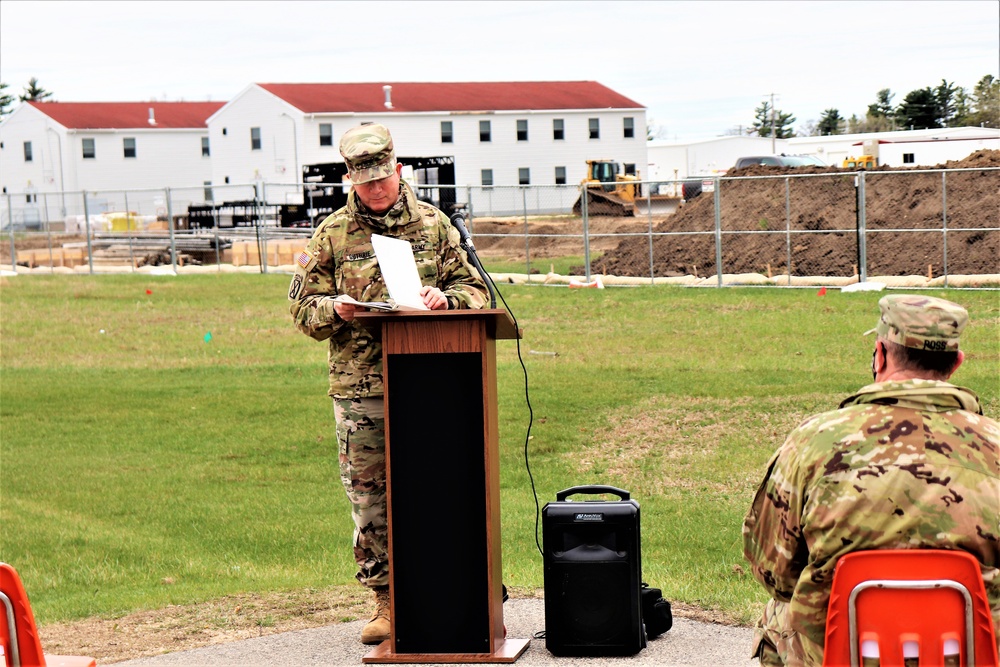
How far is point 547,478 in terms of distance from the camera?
31.0ft

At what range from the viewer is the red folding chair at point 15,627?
338cm

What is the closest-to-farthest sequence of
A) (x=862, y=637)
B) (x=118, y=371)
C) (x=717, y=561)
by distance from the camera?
(x=862, y=637)
(x=717, y=561)
(x=118, y=371)

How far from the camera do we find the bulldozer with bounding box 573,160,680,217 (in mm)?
48031

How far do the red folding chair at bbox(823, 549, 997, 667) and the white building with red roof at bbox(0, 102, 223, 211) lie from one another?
229 ft

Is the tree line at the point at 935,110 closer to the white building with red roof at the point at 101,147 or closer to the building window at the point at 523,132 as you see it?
the building window at the point at 523,132

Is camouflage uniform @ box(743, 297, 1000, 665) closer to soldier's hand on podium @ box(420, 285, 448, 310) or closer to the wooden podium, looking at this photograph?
the wooden podium

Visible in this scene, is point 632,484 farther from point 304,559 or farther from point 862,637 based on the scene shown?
point 862,637

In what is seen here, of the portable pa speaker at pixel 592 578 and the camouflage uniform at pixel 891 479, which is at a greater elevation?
the camouflage uniform at pixel 891 479

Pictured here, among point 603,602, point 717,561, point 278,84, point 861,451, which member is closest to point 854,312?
point 717,561

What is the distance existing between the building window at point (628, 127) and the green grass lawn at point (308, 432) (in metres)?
50.1

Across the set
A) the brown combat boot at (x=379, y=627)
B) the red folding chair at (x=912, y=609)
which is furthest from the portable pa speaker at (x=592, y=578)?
the red folding chair at (x=912, y=609)

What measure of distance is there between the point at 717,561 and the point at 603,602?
7.10 ft

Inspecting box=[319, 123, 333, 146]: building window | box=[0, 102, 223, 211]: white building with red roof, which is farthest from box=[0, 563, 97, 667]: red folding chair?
box=[0, 102, 223, 211]: white building with red roof

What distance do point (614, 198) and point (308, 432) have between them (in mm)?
39975
